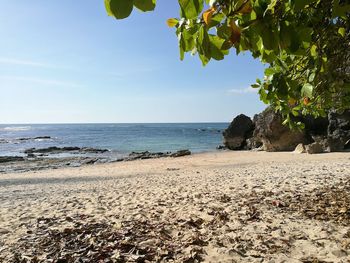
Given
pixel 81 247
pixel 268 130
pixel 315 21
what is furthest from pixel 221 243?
pixel 268 130

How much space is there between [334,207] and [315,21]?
4297 millimetres

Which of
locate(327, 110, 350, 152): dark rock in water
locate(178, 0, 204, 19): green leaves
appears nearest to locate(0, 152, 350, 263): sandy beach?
locate(178, 0, 204, 19): green leaves

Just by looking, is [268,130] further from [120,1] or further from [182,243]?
[120,1]

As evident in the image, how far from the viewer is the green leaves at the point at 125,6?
A: 3.58ft

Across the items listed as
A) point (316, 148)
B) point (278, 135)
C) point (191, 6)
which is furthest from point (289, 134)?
point (191, 6)

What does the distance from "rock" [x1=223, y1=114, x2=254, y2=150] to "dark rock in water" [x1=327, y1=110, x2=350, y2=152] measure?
10.5 meters

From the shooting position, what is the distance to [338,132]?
2245 cm

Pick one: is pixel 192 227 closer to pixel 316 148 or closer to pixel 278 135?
pixel 316 148

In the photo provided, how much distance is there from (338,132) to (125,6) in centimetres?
2407

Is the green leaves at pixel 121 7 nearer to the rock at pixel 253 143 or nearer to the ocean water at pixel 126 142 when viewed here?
the rock at pixel 253 143

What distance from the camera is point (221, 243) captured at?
4.51 meters

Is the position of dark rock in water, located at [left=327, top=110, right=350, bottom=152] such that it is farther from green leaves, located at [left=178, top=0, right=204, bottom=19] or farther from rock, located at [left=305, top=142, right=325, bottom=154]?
green leaves, located at [left=178, top=0, right=204, bottom=19]

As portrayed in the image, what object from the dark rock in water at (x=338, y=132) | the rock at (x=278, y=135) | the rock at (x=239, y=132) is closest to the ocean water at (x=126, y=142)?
the rock at (x=239, y=132)

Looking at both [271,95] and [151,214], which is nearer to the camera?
[271,95]
